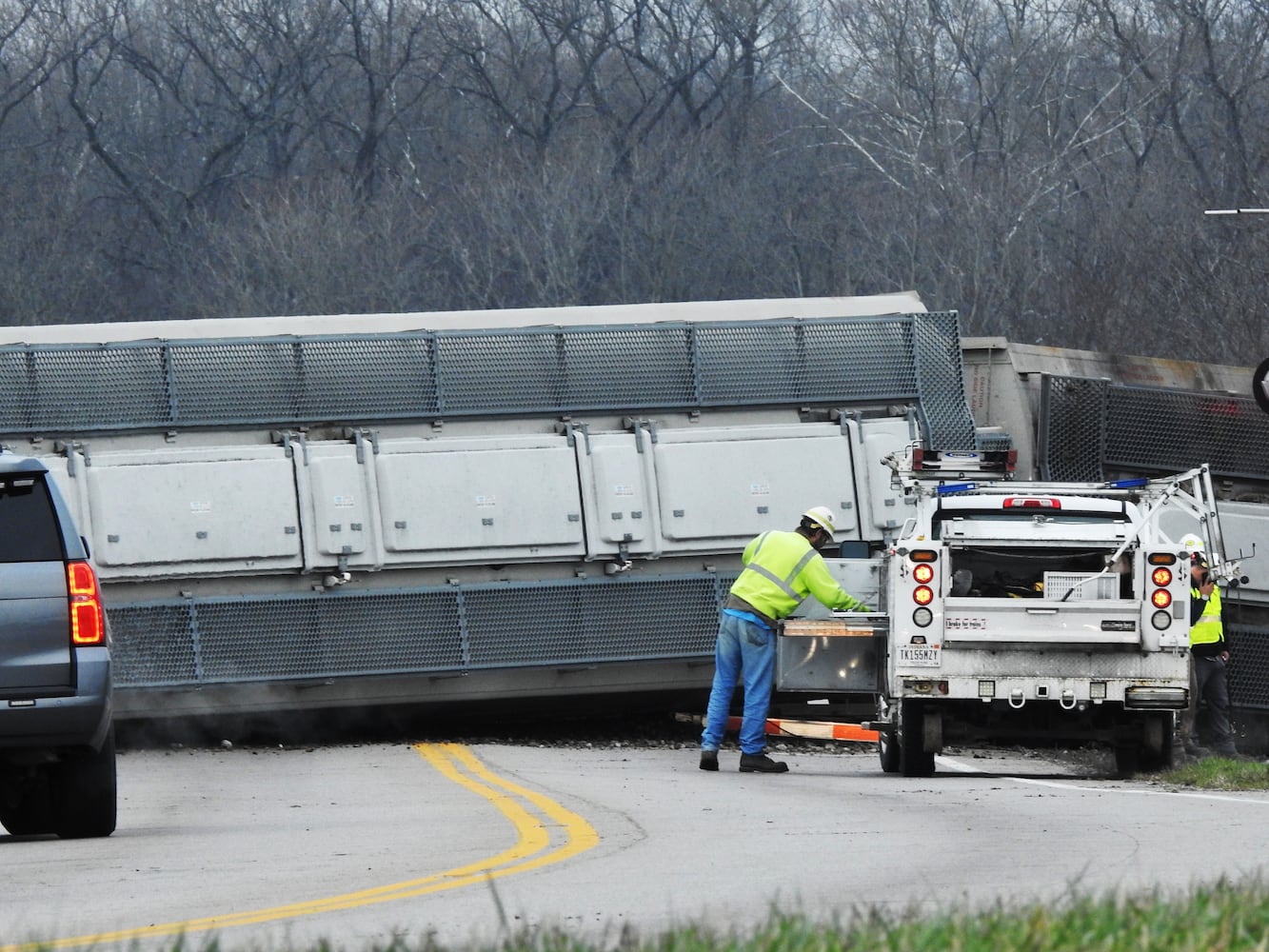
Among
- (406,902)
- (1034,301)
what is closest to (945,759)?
(406,902)

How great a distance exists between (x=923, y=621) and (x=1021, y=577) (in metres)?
1.05

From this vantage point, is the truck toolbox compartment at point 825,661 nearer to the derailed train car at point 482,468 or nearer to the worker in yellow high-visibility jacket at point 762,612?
the worker in yellow high-visibility jacket at point 762,612

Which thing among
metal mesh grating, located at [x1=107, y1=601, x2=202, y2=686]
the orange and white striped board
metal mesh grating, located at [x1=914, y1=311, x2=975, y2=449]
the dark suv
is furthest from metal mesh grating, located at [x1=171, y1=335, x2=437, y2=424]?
the dark suv

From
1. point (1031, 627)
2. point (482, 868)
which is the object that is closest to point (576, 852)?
point (482, 868)

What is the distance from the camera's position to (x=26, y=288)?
48281 millimetres

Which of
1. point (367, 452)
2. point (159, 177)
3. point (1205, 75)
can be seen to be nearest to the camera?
point (367, 452)

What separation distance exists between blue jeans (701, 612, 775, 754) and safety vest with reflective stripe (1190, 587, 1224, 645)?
148 inches

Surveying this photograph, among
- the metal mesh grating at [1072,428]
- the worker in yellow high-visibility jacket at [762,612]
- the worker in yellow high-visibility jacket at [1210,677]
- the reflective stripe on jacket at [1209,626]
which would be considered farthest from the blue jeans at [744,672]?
the metal mesh grating at [1072,428]

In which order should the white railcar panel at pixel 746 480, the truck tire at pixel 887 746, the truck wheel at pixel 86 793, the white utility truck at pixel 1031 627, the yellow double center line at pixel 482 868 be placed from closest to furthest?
the yellow double center line at pixel 482 868 < the truck wheel at pixel 86 793 < the white utility truck at pixel 1031 627 < the truck tire at pixel 887 746 < the white railcar panel at pixel 746 480

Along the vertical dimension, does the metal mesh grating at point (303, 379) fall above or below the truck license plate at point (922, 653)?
above

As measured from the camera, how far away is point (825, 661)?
15.4m

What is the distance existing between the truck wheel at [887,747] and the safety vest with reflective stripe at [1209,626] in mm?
3385

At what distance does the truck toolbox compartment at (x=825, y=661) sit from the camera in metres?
15.3

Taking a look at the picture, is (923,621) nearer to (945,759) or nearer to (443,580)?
(945,759)
